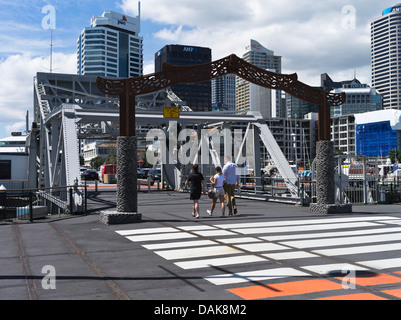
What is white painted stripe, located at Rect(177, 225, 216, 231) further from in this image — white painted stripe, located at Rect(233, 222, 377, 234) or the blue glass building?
the blue glass building

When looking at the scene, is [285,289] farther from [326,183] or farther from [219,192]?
[326,183]

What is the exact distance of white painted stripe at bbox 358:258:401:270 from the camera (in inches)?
299

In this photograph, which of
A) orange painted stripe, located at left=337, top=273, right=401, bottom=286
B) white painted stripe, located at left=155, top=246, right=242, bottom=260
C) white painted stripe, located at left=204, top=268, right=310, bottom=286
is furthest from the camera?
white painted stripe, located at left=155, top=246, right=242, bottom=260

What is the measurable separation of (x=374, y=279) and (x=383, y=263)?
4.19 ft

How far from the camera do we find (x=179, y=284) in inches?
257

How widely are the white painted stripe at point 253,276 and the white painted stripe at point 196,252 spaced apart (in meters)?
1.60

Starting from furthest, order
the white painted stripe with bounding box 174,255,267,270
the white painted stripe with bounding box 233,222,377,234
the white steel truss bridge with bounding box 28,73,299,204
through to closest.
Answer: the white steel truss bridge with bounding box 28,73,299,204 → the white painted stripe with bounding box 233,222,377,234 → the white painted stripe with bounding box 174,255,267,270

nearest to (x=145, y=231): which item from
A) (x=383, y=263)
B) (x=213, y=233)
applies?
(x=213, y=233)

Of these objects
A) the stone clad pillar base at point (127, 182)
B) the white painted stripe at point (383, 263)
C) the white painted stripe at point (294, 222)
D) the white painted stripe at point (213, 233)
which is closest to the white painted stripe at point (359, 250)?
the white painted stripe at point (383, 263)

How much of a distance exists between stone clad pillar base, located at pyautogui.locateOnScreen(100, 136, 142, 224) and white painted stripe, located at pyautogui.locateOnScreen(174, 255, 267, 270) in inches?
237

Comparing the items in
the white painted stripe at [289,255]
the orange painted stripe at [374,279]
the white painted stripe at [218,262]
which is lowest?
the orange painted stripe at [374,279]

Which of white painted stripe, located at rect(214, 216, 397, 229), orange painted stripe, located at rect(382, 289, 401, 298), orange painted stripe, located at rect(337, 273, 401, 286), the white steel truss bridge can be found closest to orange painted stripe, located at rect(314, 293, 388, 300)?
orange painted stripe, located at rect(382, 289, 401, 298)

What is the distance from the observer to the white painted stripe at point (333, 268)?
23.7ft

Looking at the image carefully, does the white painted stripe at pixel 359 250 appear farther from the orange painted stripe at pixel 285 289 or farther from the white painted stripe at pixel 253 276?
the orange painted stripe at pixel 285 289
